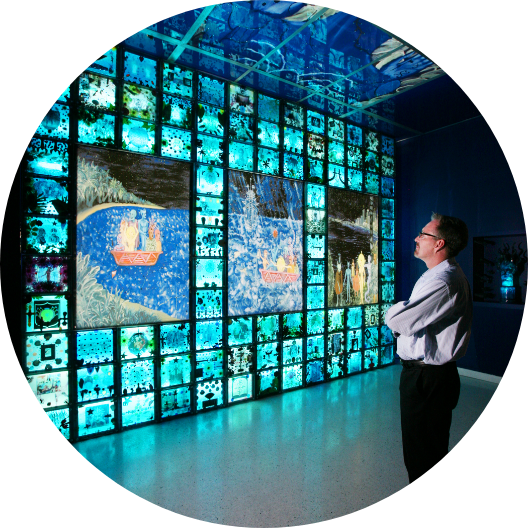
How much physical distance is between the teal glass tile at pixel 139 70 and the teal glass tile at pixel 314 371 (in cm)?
339

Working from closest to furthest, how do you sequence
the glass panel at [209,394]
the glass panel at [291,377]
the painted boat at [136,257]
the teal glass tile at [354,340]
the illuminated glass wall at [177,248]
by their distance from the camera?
the illuminated glass wall at [177,248]
the painted boat at [136,257]
the glass panel at [209,394]
the glass panel at [291,377]
the teal glass tile at [354,340]

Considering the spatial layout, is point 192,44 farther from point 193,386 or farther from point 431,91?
point 193,386

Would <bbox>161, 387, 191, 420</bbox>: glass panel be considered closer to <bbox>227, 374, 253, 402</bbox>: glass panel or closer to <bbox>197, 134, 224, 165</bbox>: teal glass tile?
<bbox>227, 374, 253, 402</bbox>: glass panel

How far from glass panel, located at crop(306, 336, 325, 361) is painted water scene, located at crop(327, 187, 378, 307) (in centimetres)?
46

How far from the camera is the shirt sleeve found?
5.09 ft

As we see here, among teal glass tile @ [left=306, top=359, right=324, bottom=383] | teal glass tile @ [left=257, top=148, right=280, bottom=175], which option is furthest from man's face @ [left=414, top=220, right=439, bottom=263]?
teal glass tile @ [left=306, top=359, right=324, bottom=383]

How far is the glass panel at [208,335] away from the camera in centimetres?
317

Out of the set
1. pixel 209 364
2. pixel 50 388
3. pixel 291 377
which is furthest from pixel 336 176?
pixel 50 388

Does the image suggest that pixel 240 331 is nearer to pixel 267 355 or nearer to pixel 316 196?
pixel 267 355

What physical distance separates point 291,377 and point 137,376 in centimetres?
172

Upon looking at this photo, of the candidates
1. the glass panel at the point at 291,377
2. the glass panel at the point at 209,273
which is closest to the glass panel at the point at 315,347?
the glass panel at the point at 291,377

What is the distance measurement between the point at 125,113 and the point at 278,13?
1.47 metres

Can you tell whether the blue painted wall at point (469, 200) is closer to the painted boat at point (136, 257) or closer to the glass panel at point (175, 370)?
the glass panel at point (175, 370)

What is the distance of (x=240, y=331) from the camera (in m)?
3.42
